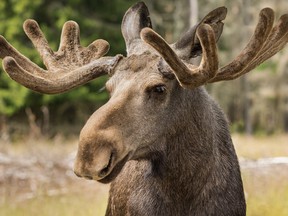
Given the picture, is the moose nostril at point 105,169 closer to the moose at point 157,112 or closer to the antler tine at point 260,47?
the moose at point 157,112

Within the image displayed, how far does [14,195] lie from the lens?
31.8 feet

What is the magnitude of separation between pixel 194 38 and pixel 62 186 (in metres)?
5.95

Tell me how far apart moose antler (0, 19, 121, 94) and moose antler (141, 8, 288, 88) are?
0.60 m

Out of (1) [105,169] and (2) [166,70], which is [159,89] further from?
(1) [105,169]

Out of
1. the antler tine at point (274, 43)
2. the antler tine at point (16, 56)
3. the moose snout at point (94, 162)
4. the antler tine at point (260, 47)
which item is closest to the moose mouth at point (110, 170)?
the moose snout at point (94, 162)

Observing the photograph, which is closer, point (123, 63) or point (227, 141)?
point (123, 63)

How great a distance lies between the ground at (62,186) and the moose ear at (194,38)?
10.6 ft

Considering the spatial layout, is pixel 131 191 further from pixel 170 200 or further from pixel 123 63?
pixel 123 63

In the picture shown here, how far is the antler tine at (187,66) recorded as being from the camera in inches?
164

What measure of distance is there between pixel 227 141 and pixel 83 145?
1.42 metres

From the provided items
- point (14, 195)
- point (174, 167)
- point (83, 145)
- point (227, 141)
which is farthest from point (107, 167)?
point (14, 195)

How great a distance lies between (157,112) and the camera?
4.59m

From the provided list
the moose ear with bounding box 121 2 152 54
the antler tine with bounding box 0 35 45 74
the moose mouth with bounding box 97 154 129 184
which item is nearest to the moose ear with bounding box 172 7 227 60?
the moose ear with bounding box 121 2 152 54

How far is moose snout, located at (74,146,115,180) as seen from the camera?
414 cm
